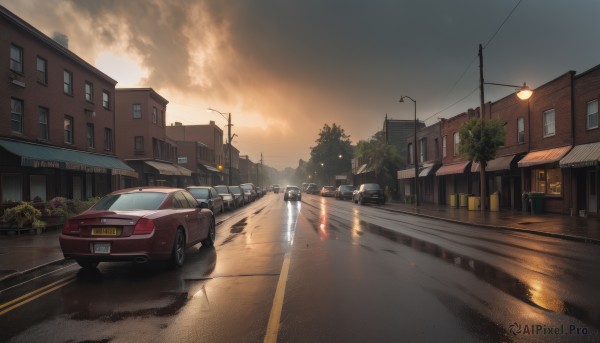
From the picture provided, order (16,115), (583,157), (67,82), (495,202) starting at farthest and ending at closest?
(67,82)
(495,202)
(16,115)
(583,157)

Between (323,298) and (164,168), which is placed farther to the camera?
(164,168)

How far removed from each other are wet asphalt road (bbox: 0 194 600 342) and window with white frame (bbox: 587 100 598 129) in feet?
37.1

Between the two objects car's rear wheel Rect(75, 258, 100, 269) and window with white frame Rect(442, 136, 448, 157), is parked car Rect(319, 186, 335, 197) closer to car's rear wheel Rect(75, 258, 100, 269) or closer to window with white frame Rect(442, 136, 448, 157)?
window with white frame Rect(442, 136, 448, 157)

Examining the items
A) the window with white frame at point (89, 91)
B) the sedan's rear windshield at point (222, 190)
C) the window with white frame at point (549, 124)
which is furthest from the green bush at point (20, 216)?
the window with white frame at point (549, 124)

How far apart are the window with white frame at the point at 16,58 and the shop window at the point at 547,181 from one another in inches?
1040

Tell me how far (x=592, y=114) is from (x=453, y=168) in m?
12.7

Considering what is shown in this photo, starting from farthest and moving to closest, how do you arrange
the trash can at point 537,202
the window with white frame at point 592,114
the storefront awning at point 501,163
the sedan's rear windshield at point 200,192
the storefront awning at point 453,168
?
the storefront awning at point 453,168, the storefront awning at point 501,163, the trash can at point 537,202, the sedan's rear windshield at point 200,192, the window with white frame at point 592,114

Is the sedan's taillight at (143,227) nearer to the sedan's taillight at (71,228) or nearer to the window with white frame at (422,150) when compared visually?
the sedan's taillight at (71,228)

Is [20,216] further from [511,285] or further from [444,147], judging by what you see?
[444,147]

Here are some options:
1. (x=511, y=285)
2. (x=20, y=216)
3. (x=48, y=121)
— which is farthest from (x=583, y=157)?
(x=48, y=121)

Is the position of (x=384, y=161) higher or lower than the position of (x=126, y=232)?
higher

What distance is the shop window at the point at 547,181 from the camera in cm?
2173

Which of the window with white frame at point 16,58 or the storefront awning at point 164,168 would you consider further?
the storefront awning at point 164,168

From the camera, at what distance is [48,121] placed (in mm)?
22922
